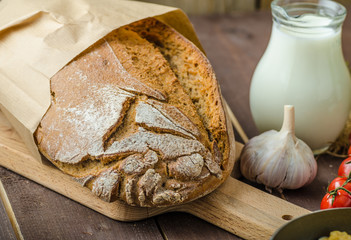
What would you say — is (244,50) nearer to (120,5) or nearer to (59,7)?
(120,5)

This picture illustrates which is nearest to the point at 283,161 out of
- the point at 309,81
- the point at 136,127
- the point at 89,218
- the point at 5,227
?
the point at 309,81

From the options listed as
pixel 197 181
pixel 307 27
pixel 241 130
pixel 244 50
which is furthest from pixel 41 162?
pixel 244 50

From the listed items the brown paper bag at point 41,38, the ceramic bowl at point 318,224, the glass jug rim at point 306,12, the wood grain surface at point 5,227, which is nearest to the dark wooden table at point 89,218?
the wood grain surface at point 5,227

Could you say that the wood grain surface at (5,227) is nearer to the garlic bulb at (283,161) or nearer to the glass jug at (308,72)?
the garlic bulb at (283,161)

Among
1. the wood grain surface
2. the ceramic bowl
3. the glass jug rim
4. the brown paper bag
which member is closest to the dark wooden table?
the wood grain surface

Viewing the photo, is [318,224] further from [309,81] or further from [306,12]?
[306,12]

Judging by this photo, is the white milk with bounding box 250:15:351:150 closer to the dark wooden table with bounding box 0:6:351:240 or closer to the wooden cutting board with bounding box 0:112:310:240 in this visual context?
the dark wooden table with bounding box 0:6:351:240
